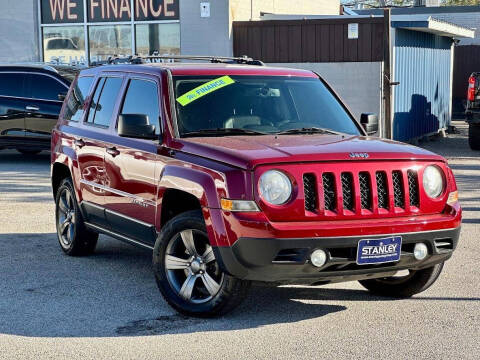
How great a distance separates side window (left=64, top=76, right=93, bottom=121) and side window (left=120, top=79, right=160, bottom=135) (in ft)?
3.19

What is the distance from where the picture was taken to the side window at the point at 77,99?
843cm

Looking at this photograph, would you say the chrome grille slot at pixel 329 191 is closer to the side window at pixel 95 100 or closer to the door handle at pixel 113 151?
the door handle at pixel 113 151

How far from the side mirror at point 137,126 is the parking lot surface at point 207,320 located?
1234mm

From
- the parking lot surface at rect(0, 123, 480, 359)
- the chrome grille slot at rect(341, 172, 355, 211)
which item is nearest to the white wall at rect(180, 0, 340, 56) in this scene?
the parking lot surface at rect(0, 123, 480, 359)

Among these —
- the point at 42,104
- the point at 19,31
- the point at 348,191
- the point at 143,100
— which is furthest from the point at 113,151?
the point at 19,31

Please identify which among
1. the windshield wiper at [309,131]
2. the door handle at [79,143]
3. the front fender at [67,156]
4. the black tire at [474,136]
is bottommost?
the black tire at [474,136]

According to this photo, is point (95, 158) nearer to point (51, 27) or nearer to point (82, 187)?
point (82, 187)

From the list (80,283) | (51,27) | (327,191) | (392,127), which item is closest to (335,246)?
(327,191)

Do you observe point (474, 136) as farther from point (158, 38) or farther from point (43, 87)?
point (43, 87)

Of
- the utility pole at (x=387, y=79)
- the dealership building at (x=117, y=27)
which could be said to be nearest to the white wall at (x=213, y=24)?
the dealership building at (x=117, y=27)

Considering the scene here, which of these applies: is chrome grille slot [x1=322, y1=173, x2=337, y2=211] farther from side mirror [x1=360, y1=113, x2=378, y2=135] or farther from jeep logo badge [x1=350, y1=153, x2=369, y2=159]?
side mirror [x1=360, y1=113, x2=378, y2=135]

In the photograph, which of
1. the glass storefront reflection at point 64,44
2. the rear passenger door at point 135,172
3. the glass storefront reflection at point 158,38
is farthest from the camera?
the glass storefront reflection at point 64,44

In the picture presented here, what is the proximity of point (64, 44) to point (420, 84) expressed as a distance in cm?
864

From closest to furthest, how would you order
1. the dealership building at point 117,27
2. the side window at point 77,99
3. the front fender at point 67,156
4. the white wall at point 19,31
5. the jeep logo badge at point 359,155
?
the jeep logo badge at point 359,155, the front fender at point 67,156, the side window at point 77,99, the dealership building at point 117,27, the white wall at point 19,31
